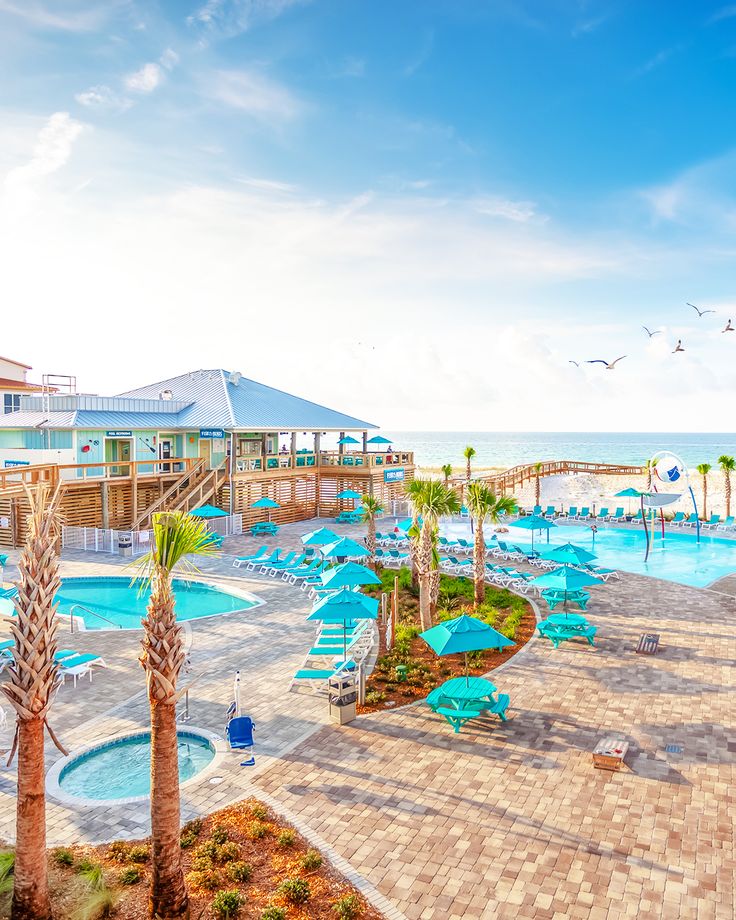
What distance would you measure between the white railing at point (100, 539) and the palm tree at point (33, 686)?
22923mm

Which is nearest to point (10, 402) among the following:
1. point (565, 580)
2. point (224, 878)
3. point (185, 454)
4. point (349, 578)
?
point (185, 454)

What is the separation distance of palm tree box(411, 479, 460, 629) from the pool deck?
2.94m

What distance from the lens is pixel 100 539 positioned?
2845 centimetres

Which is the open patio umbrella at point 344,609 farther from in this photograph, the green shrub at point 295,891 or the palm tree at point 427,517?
the green shrub at point 295,891

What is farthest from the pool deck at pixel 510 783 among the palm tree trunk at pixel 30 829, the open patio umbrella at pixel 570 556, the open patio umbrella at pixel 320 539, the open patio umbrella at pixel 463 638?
the open patio umbrella at pixel 320 539

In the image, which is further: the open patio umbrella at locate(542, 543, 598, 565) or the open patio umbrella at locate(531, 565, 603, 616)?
the open patio umbrella at locate(542, 543, 598, 565)

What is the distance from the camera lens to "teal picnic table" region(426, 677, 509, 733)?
1074cm

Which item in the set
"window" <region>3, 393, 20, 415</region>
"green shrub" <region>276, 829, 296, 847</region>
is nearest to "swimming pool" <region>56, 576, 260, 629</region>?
"green shrub" <region>276, 829, 296, 847</region>

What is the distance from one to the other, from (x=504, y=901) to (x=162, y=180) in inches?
778

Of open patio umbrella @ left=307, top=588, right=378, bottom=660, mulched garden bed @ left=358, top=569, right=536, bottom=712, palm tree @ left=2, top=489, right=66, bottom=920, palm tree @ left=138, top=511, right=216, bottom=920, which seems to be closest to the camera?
palm tree @ left=2, top=489, right=66, bottom=920

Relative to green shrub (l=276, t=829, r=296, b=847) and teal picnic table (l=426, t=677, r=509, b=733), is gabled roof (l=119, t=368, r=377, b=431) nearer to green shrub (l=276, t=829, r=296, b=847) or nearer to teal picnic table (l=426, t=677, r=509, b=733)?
teal picnic table (l=426, t=677, r=509, b=733)

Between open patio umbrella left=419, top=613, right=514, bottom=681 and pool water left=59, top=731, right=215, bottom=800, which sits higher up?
open patio umbrella left=419, top=613, right=514, bottom=681

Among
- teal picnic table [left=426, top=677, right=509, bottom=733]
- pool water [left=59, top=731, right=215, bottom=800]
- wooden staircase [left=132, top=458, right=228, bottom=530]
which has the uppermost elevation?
wooden staircase [left=132, top=458, right=228, bottom=530]

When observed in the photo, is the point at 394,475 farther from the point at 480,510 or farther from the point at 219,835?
the point at 219,835
